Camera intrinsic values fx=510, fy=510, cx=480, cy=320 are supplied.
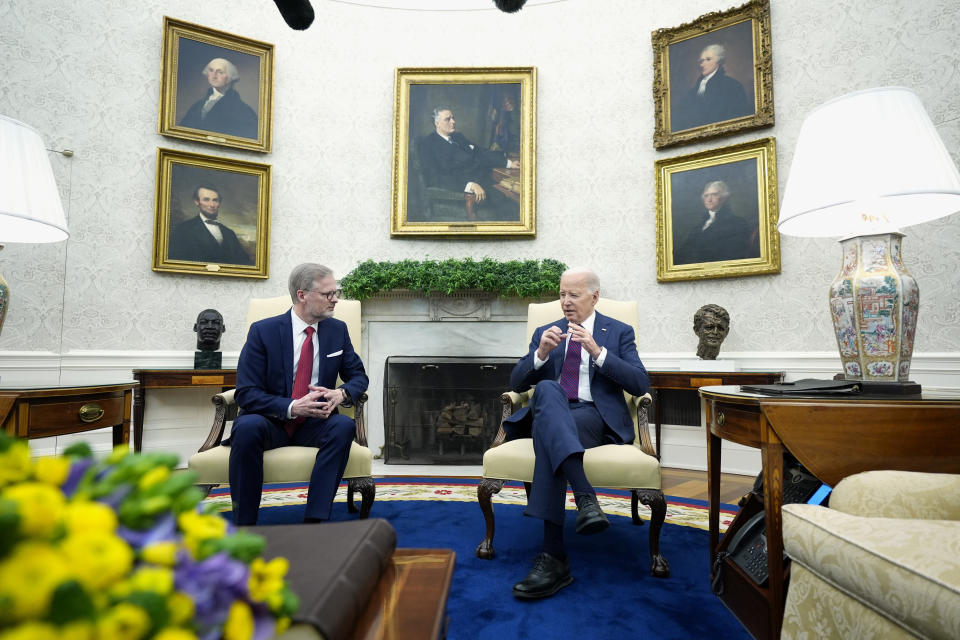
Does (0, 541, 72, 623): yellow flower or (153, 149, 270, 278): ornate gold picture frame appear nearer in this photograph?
(0, 541, 72, 623): yellow flower

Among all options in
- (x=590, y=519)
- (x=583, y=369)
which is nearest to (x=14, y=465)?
(x=590, y=519)

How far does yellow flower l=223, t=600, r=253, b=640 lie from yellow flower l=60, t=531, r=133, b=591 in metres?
0.11

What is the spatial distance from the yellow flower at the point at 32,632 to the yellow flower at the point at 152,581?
5cm

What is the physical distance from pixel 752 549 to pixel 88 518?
6.81 feet

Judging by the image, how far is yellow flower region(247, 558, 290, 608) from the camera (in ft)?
→ 1.61

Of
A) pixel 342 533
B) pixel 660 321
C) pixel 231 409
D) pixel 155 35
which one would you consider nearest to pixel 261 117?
pixel 155 35

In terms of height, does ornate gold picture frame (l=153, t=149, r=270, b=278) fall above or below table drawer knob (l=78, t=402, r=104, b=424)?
above

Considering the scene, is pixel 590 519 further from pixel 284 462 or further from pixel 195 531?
pixel 195 531

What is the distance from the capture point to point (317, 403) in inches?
97.9

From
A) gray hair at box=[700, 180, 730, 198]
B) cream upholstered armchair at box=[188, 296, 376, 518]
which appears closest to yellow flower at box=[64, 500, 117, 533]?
cream upholstered armchair at box=[188, 296, 376, 518]

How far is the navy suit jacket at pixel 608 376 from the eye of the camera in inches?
102

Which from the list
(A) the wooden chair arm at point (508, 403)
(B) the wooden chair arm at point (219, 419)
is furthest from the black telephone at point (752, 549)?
(B) the wooden chair arm at point (219, 419)

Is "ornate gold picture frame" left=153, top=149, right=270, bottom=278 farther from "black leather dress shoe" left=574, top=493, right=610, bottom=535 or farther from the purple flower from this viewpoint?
the purple flower

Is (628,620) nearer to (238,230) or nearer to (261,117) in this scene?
(238,230)
